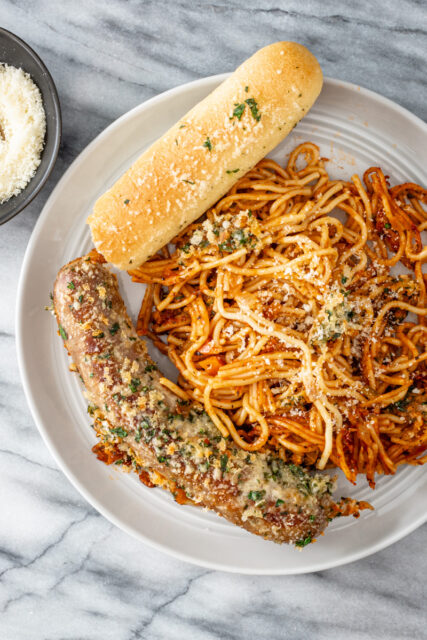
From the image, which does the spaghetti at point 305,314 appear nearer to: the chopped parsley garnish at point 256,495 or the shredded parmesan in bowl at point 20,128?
the chopped parsley garnish at point 256,495

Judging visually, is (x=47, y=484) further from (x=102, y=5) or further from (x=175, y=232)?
(x=102, y=5)

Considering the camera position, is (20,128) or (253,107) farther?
(20,128)

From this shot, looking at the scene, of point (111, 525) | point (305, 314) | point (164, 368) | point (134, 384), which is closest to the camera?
point (134, 384)

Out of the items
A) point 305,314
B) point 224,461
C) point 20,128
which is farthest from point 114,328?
point 20,128

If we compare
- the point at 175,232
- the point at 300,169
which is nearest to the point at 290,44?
the point at 300,169

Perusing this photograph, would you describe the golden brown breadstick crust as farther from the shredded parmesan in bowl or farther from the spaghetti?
the shredded parmesan in bowl

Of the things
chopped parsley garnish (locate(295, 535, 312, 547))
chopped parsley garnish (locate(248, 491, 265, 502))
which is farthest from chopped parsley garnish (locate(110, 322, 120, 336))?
chopped parsley garnish (locate(295, 535, 312, 547))

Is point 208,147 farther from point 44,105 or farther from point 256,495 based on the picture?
point 256,495
